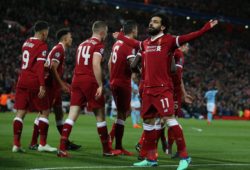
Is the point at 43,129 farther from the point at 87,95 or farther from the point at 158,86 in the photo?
the point at 158,86

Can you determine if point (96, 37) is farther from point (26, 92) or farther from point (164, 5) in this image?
point (164, 5)

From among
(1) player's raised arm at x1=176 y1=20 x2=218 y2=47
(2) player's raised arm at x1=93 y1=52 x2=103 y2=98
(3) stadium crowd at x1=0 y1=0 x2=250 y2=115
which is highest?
(3) stadium crowd at x1=0 y1=0 x2=250 y2=115

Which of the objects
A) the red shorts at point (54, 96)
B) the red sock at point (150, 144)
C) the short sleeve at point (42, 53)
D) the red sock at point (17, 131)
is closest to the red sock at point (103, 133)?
the red shorts at point (54, 96)

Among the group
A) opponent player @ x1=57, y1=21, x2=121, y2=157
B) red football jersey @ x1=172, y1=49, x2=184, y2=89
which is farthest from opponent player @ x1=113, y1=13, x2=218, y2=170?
red football jersey @ x1=172, y1=49, x2=184, y2=89

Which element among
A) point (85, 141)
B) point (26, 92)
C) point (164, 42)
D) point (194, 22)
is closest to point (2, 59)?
point (194, 22)

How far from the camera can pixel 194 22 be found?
54875mm

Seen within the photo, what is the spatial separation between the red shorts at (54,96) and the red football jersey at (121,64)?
3.97 ft

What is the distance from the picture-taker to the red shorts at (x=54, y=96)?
12067 mm

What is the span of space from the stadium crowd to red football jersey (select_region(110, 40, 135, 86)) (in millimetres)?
25223

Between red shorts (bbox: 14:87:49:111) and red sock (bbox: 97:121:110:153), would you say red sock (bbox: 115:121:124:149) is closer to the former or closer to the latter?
red sock (bbox: 97:121:110:153)

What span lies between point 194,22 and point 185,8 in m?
1.82

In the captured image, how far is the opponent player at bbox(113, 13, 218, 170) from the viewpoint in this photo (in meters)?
9.07

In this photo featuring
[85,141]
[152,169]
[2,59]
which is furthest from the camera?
[2,59]

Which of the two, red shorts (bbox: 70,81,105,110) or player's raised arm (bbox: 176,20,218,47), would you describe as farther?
red shorts (bbox: 70,81,105,110)
